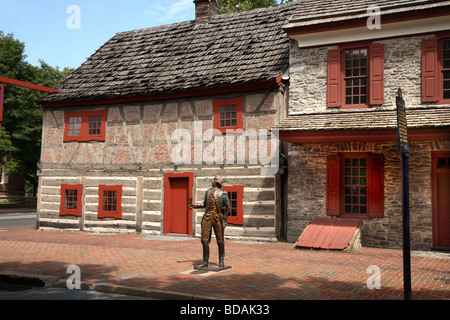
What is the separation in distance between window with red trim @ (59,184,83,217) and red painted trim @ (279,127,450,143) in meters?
8.87

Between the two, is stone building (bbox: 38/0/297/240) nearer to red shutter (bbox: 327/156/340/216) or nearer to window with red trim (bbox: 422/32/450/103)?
red shutter (bbox: 327/156/340/216)

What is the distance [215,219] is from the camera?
8.93 meters

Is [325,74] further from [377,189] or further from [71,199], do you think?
[71,199]

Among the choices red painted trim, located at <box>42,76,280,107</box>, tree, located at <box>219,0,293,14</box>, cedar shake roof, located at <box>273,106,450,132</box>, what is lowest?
cedar shake roof, located at <box>273,106,450,132</box>

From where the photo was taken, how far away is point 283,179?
46.0ft

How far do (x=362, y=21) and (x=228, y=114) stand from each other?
5064 millimetres

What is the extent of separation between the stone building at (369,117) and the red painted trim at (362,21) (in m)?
0.03

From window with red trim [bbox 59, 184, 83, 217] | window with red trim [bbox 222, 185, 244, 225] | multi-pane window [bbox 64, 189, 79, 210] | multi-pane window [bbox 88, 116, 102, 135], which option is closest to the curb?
window with red trim [bbox 222, 185, 244, 225]

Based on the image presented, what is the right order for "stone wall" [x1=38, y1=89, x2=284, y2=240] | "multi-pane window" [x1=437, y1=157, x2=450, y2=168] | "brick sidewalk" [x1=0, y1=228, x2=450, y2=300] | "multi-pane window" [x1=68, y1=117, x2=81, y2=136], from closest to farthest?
"brick sidewalk" [x1=0, y1=228, x2=450, y2=300] < "multi-pane window" [x1=437, y1=157, x2=450, y2=168] < "stone wall" [x1=38, y1=89, x2=284, y2=240] < "multi-pane window" [x1=68, y1=117, x2=81, y2=136]

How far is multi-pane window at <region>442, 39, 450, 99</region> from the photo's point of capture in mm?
12383

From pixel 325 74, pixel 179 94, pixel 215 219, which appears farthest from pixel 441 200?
pixel 179 94

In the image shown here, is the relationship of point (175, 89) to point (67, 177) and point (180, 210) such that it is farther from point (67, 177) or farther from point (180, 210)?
point (67, 177)

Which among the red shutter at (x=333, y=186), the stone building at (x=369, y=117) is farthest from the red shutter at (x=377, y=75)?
the red shutter at (x=333, y=186)

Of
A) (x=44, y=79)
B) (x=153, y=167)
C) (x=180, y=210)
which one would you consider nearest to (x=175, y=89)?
(x=153, y=167)
